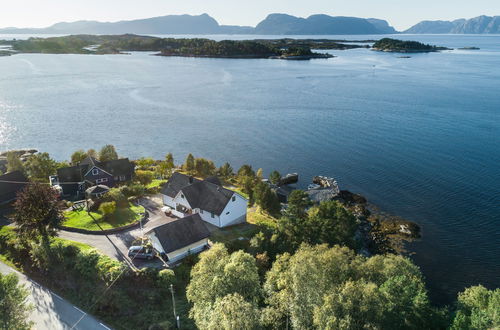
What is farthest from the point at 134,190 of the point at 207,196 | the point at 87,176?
the point at 207,196

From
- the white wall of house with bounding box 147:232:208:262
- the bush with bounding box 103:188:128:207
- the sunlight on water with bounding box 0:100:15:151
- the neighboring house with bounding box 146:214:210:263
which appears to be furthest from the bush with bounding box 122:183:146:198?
the sunlight on water with bounding box 0:100:15:151

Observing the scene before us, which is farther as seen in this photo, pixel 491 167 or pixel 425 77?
pixel 425 77

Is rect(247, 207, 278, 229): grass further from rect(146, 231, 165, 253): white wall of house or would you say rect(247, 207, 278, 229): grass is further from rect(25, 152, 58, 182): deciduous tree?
rect(25, 152, 58, 182): deciduous tree

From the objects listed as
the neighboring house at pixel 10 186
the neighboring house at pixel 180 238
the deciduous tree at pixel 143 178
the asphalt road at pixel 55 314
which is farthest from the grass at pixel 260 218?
the neighboring house at pixel 10 186

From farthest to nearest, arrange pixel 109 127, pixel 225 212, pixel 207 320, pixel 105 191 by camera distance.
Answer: pixel 109 127 < pixel 105 191 < pixel 225 212 < pixel 207 320

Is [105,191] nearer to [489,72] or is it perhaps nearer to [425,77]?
[425,77]

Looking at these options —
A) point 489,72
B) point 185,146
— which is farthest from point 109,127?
point 489,72

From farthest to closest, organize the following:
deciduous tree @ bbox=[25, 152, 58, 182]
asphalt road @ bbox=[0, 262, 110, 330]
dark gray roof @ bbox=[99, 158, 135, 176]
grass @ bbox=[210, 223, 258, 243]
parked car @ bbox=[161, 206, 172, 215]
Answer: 1. deciduous tree @ bbox=[25, 152, 58, 182]
2. dark gray roof @ bbox=[99, 158, 135, 176]
3. parked car @ bbox=[161, 206, 172, 215]
4. grass @ bbox=[210, 223, 258, 243]
5. asphalt road @ bbox=[0, 262, 110, 330]
